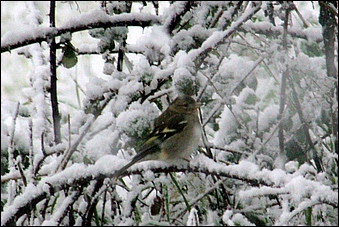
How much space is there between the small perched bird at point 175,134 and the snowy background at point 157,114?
10 cm

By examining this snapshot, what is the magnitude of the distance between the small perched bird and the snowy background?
0.10m

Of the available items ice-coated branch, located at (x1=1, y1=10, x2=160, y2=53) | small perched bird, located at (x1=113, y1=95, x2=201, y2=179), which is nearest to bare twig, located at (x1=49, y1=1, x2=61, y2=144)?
ice-coated branch, located at (x1=1, y1=10, x2=160, y2=53)

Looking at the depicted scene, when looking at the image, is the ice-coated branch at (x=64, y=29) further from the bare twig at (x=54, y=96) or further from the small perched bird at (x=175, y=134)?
the small perched bird at (x=175, y=134)

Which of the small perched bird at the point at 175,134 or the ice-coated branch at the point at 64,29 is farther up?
the ice-coated branch at the point at 64,29

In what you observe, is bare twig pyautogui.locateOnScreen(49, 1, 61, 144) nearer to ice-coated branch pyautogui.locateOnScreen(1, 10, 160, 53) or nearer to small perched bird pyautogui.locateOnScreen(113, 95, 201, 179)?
ice-coated branch pyautogui.locateOnScreen(1, 10, 160, 53)

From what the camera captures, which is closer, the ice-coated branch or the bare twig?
the ice-coated branch

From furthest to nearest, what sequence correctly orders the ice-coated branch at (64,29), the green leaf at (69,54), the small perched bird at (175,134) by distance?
the small perched bird at (175,134), the green leaf at (69,54), the ice-coated branch at (64,29)

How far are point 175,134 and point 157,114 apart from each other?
0.81 meters

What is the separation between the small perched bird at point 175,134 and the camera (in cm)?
298

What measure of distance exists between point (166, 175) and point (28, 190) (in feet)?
2.37

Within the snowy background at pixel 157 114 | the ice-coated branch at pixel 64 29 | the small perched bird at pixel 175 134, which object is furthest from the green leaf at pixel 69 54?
the small perched bird at pixel 175 134

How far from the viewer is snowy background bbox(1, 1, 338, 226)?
235 cm

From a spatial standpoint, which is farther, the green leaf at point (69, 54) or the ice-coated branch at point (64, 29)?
the green leaf at point (69, 54)

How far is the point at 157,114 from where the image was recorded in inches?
106
